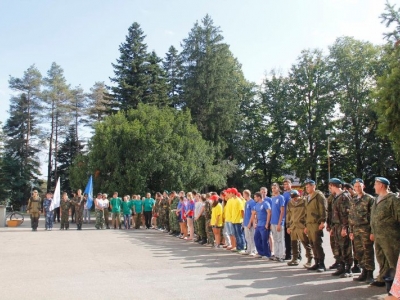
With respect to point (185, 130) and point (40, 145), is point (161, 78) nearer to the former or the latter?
point (185, 130)

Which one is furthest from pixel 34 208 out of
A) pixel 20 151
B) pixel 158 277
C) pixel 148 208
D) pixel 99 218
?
pixel 20 151

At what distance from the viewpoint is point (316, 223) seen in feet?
33.3

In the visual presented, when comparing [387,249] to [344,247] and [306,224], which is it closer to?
[344,247]

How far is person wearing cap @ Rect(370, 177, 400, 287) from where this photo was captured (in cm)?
748

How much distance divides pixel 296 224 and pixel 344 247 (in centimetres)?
166

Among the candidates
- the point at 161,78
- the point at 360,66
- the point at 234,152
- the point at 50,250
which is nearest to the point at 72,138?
the point at 161,78

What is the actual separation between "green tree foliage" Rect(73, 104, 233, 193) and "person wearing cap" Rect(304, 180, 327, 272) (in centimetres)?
Answer: 2635

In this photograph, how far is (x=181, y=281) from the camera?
8.64 m

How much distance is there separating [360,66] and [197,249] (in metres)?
38.4

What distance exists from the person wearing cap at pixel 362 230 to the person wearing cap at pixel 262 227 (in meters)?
3.67

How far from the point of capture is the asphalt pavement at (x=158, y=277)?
7.54 m

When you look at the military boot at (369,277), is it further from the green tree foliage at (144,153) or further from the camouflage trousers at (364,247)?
the green tree foliage at (144,153)

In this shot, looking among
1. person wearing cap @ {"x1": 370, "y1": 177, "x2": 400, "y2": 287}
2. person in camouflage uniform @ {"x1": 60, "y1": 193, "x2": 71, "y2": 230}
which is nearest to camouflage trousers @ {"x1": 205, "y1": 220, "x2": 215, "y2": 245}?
person wearing cap @ {"x1": 370, "y1": 177, "x2": 400, "y2": 287}

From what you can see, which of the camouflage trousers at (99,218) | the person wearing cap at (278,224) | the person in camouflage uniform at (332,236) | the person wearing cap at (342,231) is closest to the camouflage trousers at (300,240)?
the person in camouflage uniform at (332,236)
